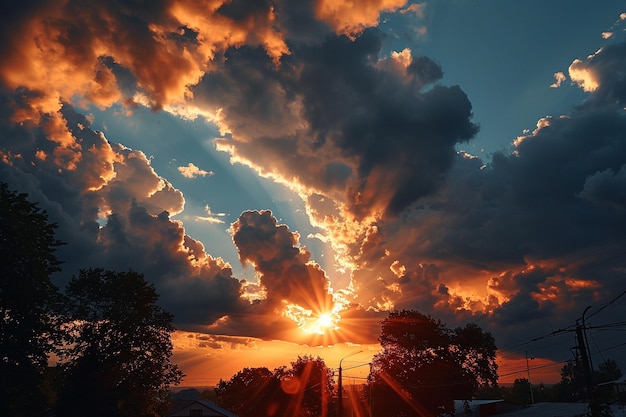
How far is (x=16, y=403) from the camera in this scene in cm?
3612

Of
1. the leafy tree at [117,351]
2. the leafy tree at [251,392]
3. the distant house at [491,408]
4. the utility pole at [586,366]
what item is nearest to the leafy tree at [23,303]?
the leafy tree at [117,351]

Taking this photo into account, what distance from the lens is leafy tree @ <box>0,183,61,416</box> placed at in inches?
1454

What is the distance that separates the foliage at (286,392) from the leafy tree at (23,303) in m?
70.4

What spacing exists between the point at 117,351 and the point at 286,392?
6007 cm

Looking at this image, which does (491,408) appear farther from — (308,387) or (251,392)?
(251,392)

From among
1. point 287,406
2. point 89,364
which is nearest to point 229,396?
point 287,406

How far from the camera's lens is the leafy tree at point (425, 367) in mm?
72625

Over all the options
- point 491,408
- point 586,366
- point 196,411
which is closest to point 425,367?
point 491,408

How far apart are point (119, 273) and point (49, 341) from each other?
1664 cm

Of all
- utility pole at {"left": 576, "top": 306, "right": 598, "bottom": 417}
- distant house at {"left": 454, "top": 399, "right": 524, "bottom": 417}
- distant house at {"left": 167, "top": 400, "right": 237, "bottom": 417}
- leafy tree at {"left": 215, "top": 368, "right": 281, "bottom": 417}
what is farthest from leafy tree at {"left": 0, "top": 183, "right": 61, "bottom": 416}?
leafy tree at {"left": 215, "top": 368, "right": 281, "bottom": 417}

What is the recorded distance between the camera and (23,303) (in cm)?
3825

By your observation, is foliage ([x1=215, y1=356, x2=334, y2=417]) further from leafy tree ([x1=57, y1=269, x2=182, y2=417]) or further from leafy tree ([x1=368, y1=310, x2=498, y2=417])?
leafy tree ([x1=57, y1=269, x2=182, y2=417])

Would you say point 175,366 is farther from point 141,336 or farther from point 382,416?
point 382,416

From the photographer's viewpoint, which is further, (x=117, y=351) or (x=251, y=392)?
(x=251, y=392)
